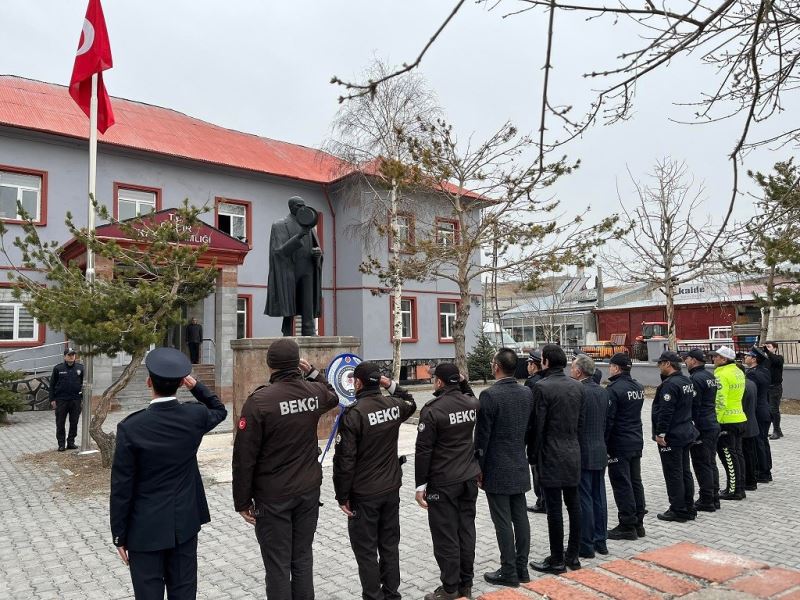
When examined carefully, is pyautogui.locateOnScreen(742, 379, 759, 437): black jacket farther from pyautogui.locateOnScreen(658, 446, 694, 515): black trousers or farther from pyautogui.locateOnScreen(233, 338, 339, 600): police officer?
pyautogui.locateOnScreen(233, 338, 339, 600): police officer

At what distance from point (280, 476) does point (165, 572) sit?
81 cm

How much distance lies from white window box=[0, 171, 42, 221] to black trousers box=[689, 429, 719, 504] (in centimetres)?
1818

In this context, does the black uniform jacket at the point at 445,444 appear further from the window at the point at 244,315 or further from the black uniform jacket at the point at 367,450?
the window at the point at 244,315

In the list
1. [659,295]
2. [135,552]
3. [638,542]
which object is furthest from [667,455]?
[659,295]

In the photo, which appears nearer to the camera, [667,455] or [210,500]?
[667,455]

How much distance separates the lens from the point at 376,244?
22703 mm

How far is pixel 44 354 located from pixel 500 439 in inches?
681

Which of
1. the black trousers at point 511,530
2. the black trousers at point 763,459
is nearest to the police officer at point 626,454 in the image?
the black trousers at point 511,530

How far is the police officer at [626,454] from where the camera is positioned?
5.61 meters

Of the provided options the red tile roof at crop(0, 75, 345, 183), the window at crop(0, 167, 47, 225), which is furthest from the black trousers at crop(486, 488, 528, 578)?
the red tile roof at crop(0, 75, 345, 183)

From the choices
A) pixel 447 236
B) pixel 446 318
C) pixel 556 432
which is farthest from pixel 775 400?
pixel 446 318

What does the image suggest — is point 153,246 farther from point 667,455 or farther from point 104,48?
point 667,455

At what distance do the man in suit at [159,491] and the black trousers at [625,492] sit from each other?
156 inches

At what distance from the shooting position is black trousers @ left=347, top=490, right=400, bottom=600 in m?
3.91
